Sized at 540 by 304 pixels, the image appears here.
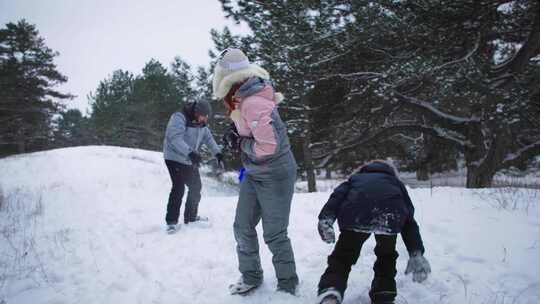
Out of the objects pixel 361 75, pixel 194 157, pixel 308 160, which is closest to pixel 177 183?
pixel 194 157

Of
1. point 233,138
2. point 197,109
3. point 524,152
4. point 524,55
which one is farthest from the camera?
point 524,152

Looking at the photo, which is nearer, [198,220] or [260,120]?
[260,120]

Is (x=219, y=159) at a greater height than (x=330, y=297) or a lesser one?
greater

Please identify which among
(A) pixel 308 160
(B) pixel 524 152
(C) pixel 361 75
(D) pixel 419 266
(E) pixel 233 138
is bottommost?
(D) pixel 419 266

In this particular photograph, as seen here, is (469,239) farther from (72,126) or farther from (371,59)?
(72,126)

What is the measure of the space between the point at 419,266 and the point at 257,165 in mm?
1386

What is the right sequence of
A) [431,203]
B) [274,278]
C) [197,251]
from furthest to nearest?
[431,203] → [197,251] → [274,278]

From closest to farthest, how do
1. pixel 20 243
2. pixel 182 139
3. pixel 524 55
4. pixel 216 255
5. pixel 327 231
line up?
pixel 327 231 → pixel 216 255 → pixel 20 243 → pixel 182 139 → pixel 524 55

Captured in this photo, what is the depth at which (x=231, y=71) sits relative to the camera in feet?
7.65

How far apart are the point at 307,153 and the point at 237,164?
4397 millimetres

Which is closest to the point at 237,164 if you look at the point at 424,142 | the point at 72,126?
the point at 424,142

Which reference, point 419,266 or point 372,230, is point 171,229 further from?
point 419,266

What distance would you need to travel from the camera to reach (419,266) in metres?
2.10

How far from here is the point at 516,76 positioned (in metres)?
7.48
